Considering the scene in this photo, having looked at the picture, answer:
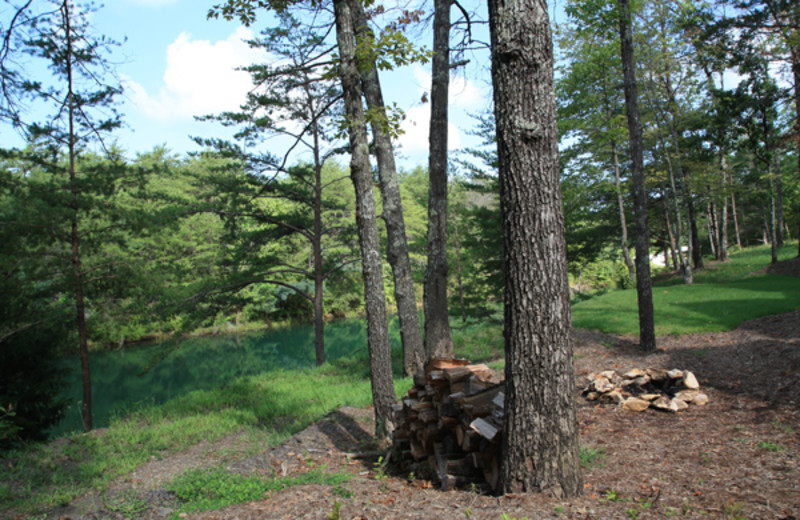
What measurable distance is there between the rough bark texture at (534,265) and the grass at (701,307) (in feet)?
28.8

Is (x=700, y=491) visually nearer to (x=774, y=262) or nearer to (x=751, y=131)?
(x=751, y=131)

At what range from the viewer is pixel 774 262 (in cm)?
1845

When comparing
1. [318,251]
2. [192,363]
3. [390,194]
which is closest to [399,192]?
[390,194]

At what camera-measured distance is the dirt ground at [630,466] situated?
3.00 m

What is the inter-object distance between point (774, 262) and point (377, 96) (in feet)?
62.1

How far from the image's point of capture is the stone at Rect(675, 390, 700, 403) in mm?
5785

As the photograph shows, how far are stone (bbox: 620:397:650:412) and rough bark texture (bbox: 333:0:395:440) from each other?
113 inches

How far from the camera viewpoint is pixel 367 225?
5.67 metres

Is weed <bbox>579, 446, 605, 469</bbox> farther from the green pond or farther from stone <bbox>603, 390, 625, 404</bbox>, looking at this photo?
the green pond

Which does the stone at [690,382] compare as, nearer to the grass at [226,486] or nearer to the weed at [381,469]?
the weed at [381,469]

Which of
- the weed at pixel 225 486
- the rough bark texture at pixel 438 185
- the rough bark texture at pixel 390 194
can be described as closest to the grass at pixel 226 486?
the weed at pixel 225 486

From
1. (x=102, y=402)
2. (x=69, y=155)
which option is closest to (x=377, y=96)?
(x=69, y=155)

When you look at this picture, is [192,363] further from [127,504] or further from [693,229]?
[693,229]

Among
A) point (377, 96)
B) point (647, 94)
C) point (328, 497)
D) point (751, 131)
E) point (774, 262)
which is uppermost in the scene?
point (647, 94)
